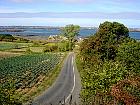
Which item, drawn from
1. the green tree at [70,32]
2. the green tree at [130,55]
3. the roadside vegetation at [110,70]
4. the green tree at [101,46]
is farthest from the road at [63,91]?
the green tree at [70,32]

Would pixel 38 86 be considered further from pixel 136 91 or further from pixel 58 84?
pixel 136 91

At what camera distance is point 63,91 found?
53.9 meters

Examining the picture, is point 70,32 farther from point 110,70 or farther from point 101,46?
point 110,70

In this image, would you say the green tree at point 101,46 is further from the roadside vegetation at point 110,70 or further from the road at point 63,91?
the road at point 63,91

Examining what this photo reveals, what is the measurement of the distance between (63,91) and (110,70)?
83.3 feet

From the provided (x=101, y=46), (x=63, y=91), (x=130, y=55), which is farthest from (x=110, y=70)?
(x=101, y=46)

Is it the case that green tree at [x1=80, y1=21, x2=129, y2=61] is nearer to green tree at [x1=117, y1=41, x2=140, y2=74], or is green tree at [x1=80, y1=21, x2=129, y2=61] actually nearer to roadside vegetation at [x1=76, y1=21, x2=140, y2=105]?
roadside vegetation at [x1=76, y1=21, x2=140, y2=105]

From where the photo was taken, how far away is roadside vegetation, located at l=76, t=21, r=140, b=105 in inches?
821

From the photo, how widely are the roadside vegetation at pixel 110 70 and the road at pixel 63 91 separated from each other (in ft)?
10.3

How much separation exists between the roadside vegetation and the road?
3146 millimetres

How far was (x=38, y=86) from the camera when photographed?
5891cm

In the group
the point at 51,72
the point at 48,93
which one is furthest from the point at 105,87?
the point at 51,72

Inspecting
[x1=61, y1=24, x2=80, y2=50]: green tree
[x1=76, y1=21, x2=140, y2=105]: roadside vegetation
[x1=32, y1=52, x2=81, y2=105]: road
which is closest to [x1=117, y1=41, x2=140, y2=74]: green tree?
[x1=76, y1=21, x2=140, y2=105]: roadside vegetation

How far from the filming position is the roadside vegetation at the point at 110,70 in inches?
821
